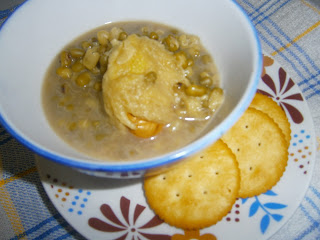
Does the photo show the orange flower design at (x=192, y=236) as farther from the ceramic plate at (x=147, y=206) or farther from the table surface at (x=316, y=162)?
the table surface at (x=316, y=162)

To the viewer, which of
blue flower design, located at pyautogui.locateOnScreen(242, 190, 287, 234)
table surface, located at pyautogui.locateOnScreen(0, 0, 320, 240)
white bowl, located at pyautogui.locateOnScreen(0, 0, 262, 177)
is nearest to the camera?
white bowl, located at pyautogui.locateOnScreen(0, 0, 262, 177)

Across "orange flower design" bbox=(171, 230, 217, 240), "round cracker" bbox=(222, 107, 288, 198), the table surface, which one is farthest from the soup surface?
the table surface

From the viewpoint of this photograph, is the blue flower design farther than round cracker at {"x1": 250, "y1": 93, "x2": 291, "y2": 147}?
No

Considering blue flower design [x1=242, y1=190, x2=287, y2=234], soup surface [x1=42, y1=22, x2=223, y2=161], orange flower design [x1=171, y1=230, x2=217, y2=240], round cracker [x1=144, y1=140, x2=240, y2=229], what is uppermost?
soup surface [x1=42, y1=22, x2=223, y2=161]

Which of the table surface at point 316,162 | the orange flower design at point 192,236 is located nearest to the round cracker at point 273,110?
the table surface at point 316,162

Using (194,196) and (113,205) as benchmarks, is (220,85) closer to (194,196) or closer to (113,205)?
(194,196)

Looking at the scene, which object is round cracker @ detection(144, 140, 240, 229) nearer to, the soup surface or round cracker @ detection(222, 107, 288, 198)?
round cracker @ detection(222, 107, 288, 198)
